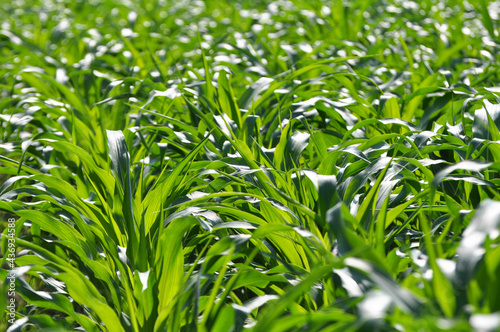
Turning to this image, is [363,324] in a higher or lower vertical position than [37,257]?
higher

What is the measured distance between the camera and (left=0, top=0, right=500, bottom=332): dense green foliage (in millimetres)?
846

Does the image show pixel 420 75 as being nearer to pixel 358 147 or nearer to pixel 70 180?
pixel 358 147

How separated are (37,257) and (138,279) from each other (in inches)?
11.9

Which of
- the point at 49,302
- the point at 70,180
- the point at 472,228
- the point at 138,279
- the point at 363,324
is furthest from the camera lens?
the point at 70,180

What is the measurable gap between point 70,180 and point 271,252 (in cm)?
97

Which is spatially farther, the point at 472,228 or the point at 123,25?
the point at 123,25

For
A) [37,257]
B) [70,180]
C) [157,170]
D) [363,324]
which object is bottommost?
[70,180]

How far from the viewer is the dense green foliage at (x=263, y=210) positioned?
2.77ft

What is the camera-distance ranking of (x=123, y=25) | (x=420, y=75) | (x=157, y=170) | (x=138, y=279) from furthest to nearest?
1. (x=123, y=25)
2. (x=420, y=75)
3. (x=157, y=170)
4. (x=138, y=279)

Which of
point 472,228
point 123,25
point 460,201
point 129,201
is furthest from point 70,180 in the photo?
point 123,25

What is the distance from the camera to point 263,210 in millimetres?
1266

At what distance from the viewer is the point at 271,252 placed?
1217 millimetres

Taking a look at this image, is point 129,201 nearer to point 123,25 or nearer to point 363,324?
point 363,324

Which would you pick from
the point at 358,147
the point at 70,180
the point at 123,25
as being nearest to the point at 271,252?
the point at 358,147
